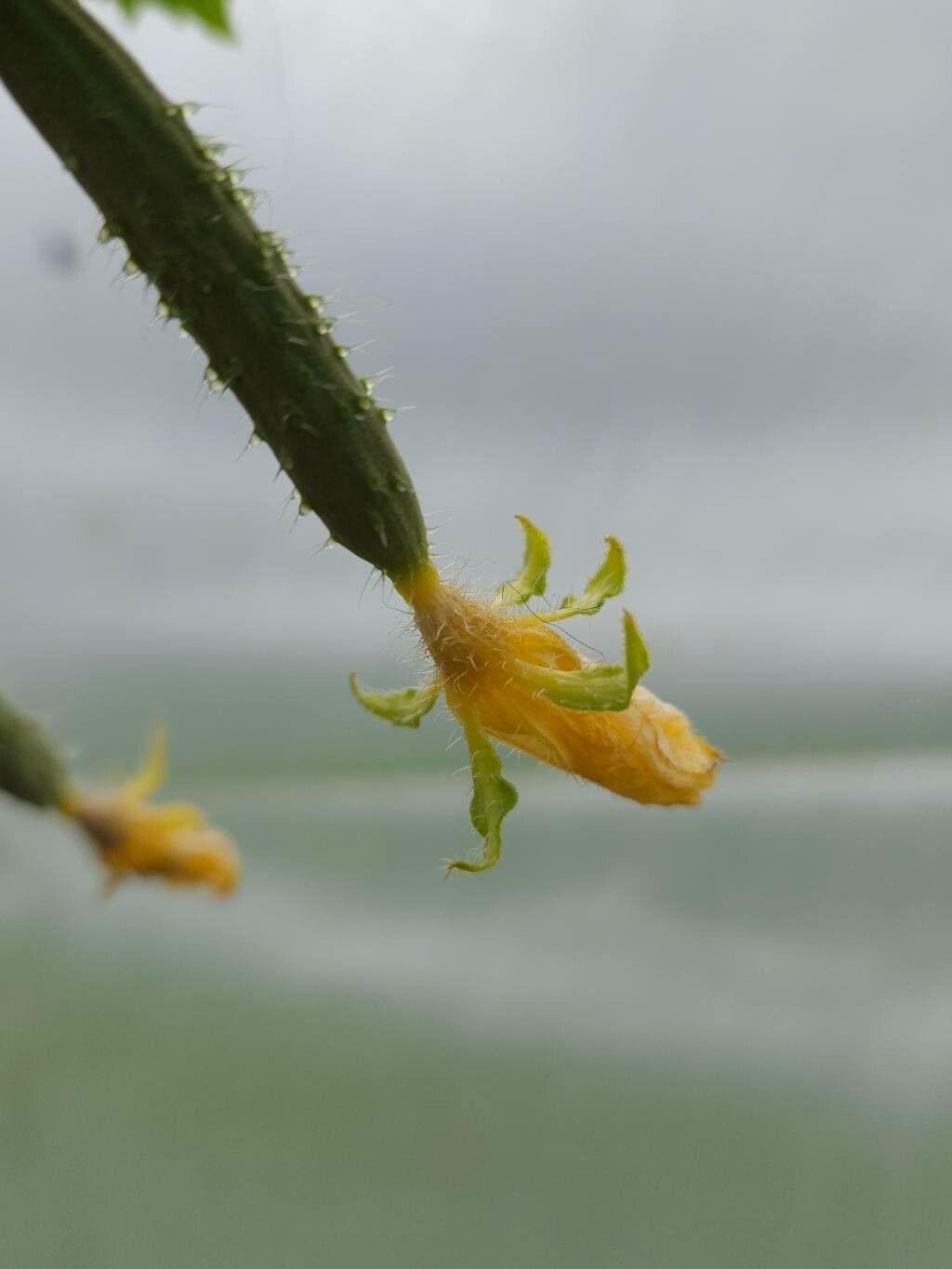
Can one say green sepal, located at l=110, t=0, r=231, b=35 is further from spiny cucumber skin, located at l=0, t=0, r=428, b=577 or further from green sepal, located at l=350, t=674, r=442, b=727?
green sepal, located at l=350, t=674, r=442, b=727

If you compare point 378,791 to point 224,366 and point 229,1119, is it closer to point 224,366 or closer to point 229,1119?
point 229,1119

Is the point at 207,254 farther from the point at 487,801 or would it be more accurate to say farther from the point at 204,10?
the point at 487,801

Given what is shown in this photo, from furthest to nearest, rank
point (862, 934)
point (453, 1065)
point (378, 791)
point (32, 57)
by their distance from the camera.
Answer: point (378, 791)
point (862, 934)
point (453, 1065)
point (32, 57)

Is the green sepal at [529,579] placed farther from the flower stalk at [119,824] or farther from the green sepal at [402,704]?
the flower stalk at [119,824]

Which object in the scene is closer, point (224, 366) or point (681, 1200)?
point (224, 366)

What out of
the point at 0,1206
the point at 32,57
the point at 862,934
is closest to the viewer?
the point at 32,57

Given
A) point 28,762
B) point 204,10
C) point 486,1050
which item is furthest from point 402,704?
point 486,1050

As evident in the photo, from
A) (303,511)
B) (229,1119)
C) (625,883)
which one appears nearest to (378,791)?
(625,883)
